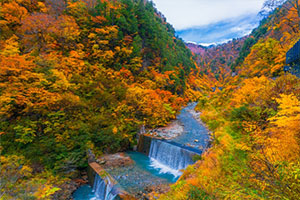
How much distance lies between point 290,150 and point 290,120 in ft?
2.98

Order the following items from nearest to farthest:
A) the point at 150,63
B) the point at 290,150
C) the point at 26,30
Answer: the point at 290,150
the point at 26,30
the point at 150,63

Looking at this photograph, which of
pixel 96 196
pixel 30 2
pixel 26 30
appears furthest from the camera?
pixel 30 2

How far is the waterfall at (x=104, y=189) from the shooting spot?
6918 millimetres

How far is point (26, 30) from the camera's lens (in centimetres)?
1196

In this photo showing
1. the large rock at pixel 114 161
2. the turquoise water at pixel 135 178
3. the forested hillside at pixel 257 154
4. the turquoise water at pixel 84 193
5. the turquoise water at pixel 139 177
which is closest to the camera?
the forested hillside at pixel 257 154

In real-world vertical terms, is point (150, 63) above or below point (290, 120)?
above

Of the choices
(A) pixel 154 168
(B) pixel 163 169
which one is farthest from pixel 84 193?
(B) pixel 163 169

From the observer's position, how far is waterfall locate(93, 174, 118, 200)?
6.92m

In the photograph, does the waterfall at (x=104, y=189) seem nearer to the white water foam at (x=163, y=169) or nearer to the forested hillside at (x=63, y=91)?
the forested hillside at (x=63, y=91)

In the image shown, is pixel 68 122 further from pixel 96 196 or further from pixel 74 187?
pixel 96 196

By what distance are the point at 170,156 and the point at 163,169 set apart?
1149 mm

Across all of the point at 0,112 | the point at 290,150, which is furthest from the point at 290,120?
the point at 0,112

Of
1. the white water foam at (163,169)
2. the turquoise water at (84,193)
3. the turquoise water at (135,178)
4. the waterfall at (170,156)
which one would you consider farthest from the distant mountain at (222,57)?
the turquoise water at (84,193)

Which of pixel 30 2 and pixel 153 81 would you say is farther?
pixel 153 81
